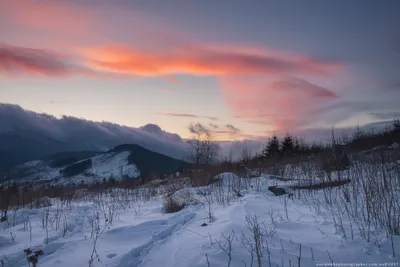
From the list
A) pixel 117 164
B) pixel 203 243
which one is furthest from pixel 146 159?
pixel 203 243

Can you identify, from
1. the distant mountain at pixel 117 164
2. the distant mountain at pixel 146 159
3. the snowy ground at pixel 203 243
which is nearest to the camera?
the snowy ground at pixel 203 243

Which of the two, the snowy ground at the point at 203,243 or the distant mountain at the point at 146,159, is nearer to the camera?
the snowy ground at the point at 203,243

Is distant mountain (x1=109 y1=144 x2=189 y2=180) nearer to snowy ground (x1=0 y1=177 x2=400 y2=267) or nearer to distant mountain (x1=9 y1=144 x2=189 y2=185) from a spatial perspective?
distant mountain (x1=9 y1=144 x2=189 y2=185)

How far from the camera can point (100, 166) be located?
12200cm

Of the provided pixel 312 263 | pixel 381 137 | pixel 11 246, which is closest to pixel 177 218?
pixel 11 246

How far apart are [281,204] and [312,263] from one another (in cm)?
371

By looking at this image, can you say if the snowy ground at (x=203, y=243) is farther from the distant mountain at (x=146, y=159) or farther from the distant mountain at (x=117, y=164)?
the distant mountain at (x=146, y=159)

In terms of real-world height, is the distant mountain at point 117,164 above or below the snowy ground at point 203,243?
above

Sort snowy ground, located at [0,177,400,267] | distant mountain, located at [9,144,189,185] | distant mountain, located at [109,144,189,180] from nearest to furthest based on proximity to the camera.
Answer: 1. snowy ground, located at [0,177,400,267]
2. distant mountain, located at [9,144,189,185]
3. distant mountain, located at [109,144,189,180]

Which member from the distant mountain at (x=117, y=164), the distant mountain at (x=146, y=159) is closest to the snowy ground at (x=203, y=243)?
the distant mountain at (x=117, y=164)

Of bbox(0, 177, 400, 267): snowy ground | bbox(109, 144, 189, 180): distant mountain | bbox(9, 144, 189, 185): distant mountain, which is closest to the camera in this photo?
bbox(0, 177, 400, 267): snowy ground

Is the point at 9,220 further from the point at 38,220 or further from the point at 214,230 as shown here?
the point at 214,230

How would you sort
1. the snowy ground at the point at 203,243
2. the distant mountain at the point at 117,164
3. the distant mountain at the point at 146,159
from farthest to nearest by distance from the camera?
the distant mountain at the point at 146,159 → the distant mountain at the point at 117,164 → the snowy ground at the point at 203,243

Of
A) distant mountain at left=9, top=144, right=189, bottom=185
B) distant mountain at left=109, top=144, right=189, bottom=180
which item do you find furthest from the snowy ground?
distant mountain at left=109, top=144, right=189, bottom=180
